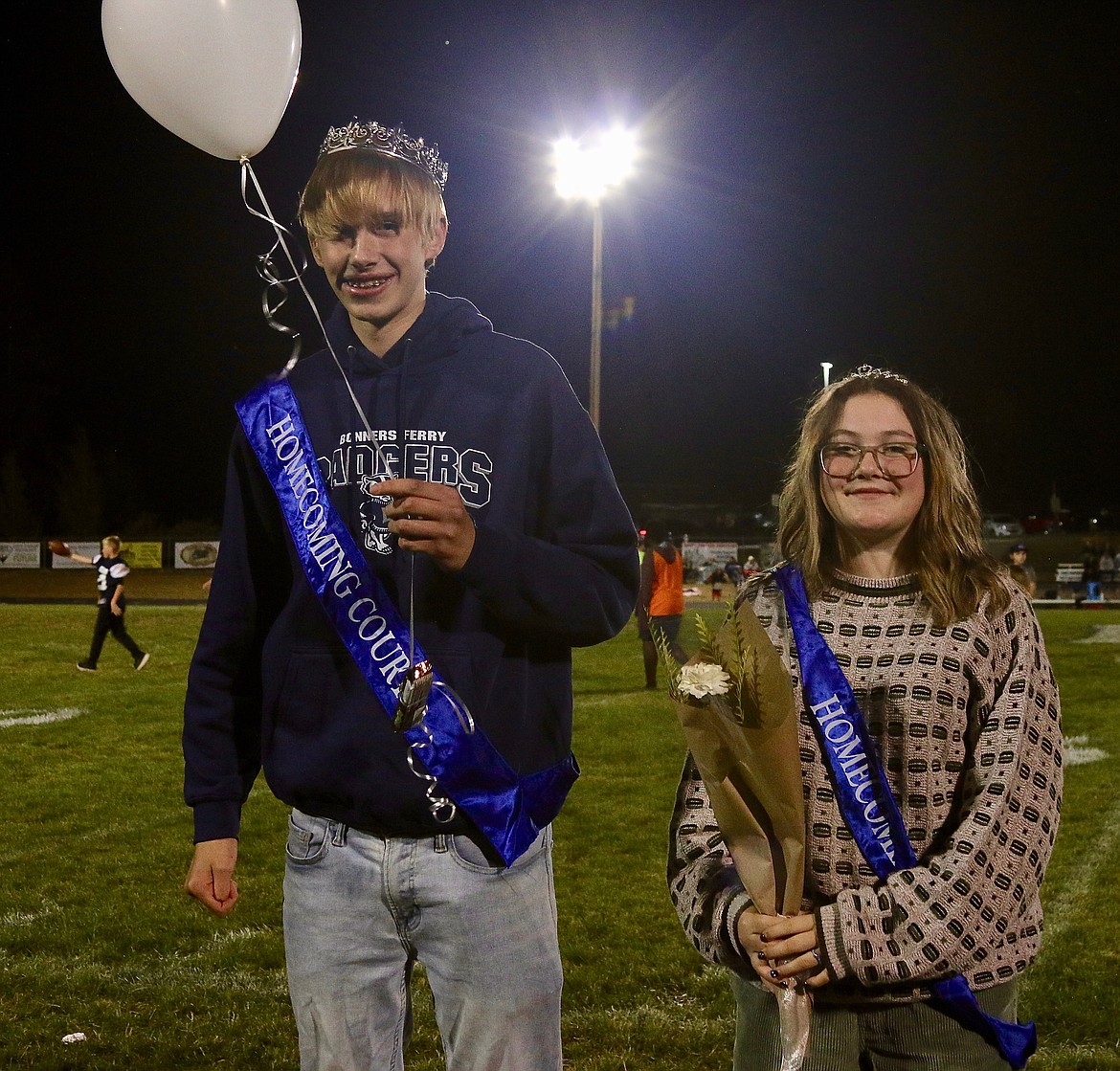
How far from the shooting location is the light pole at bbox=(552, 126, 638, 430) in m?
12.4

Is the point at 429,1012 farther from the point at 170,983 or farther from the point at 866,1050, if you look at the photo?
the point at 866,1050

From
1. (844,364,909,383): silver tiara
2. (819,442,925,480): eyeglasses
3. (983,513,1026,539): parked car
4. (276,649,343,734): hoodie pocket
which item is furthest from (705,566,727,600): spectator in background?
(983,513,1026,539): parked car

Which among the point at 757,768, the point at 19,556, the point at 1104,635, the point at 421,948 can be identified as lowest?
the point at 1104,635

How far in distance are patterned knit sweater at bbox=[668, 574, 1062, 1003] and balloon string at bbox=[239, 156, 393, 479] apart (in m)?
0.82

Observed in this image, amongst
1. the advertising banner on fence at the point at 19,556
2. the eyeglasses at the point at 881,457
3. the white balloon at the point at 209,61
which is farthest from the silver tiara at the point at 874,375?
the advertising banner on fence at the point at 19,556

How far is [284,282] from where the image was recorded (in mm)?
1984

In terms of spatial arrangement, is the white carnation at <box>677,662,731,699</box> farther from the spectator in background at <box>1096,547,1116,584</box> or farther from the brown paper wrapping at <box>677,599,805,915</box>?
the spectator in background at <box>1096,547,1116,584</box>

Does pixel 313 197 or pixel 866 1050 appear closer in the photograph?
pixel 866 1050

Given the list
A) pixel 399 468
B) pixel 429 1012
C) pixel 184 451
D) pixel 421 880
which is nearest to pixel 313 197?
pixel 399 468

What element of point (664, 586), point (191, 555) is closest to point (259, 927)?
point (664, 586)

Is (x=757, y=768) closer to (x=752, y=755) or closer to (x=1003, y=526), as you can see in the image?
(x=752, y=755)

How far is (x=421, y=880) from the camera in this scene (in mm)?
1751

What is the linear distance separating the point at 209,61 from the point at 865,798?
1.79 meters

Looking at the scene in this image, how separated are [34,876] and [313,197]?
4821 mm
